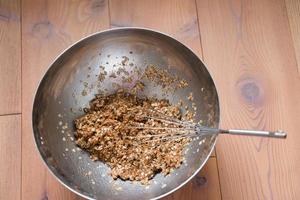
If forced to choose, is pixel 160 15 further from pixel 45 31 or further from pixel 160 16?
pixel 45 31

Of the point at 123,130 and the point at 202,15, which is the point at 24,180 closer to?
the point at 123,130

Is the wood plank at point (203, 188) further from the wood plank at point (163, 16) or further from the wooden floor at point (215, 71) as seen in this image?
the wood plank at point (163, 16)

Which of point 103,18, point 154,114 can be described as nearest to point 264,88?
point 154,114

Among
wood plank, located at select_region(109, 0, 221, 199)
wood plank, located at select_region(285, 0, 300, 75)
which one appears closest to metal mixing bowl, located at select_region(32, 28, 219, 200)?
wood plank, located at select_region(109, 0, 221, 199)

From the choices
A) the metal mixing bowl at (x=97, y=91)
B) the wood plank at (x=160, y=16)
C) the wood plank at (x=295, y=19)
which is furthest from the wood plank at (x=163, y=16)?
the wood plank at (x=295, y=19)

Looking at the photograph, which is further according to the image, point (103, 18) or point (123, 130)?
point (103, 18)

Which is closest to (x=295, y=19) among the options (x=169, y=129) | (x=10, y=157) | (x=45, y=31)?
(x=169, y=129)
